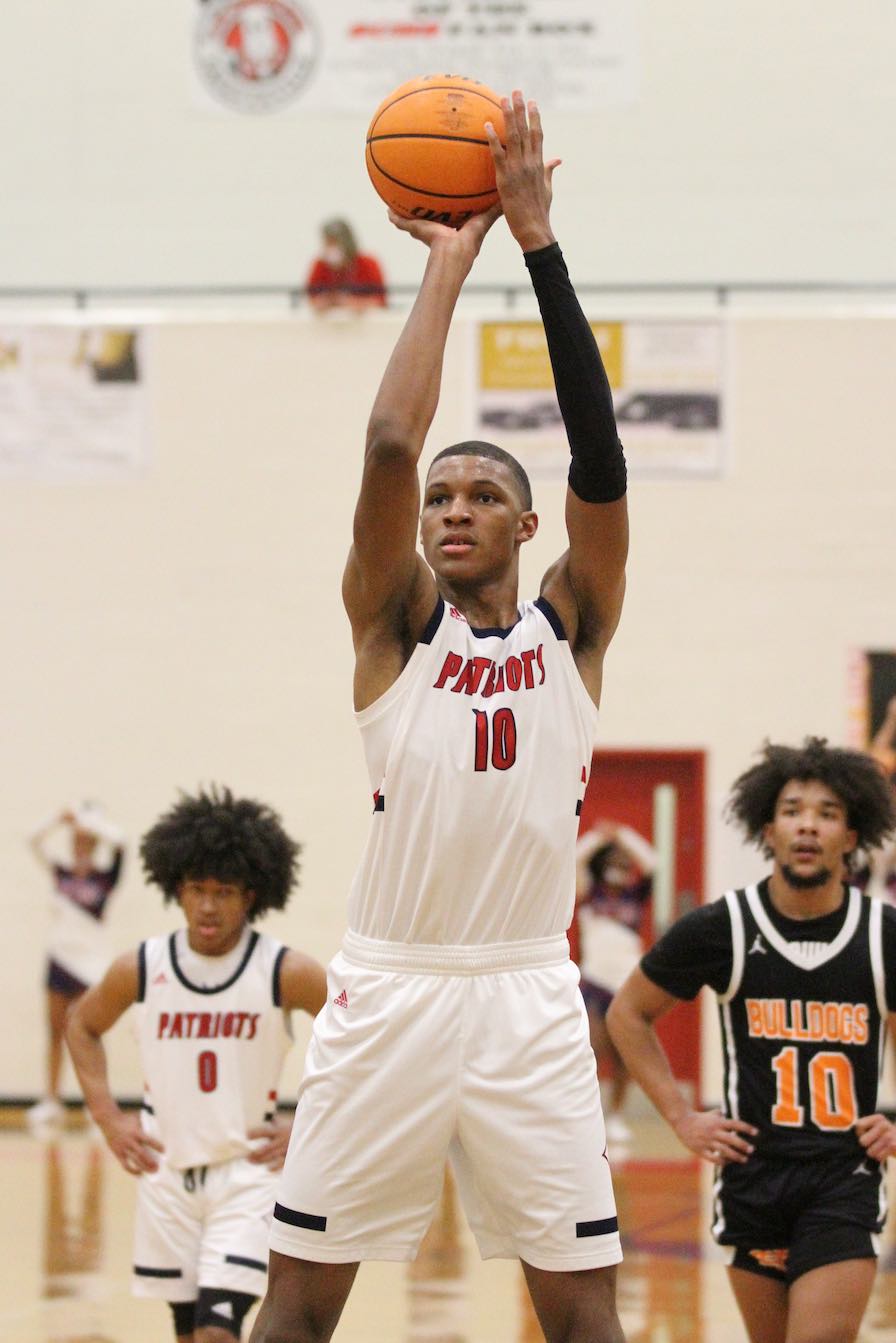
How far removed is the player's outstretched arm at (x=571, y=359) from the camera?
3324 mm

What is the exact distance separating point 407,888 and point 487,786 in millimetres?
227

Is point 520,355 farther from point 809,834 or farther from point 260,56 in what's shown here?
point 809,834

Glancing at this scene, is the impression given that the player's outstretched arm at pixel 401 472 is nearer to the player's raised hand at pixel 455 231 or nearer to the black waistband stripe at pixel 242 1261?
the player's raised hand at pixel 455 231

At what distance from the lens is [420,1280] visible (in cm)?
731

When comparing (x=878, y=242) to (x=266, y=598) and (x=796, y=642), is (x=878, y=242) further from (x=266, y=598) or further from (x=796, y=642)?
(x=266, y=598)

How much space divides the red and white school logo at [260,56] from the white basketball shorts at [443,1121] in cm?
1066

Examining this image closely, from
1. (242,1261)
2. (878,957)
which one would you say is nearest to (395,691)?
(878,957)

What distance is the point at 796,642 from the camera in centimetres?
1142

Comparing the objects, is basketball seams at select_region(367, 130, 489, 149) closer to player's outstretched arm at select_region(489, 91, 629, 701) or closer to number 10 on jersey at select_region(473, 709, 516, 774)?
player's outstretched arm at select_region(489, 91, 629, 701)

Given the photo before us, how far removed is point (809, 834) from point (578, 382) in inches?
71.1

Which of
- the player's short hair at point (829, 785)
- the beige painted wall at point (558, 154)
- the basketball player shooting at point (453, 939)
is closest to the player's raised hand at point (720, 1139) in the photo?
the player's short hair at point (829, 785)

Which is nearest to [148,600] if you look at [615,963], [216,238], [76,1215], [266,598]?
[266,598]

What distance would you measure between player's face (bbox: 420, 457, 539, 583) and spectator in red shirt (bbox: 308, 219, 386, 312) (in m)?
8.32

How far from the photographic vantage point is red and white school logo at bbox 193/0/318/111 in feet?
42.5
